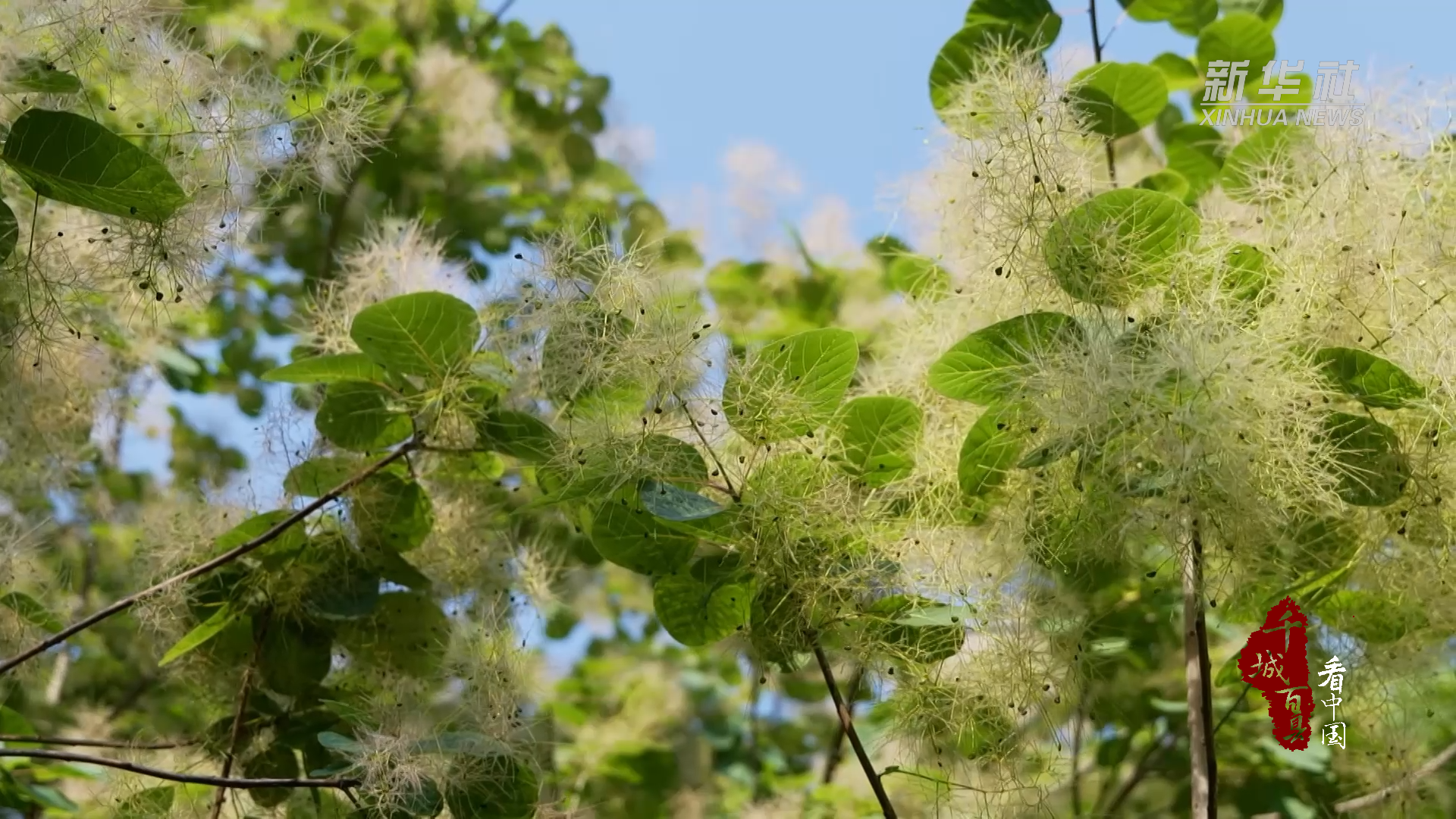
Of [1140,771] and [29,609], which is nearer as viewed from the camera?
[29,609]

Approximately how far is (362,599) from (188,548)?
11.6 inches

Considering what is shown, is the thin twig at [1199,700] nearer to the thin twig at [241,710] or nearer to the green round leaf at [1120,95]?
the green round leaf at [1120,95]

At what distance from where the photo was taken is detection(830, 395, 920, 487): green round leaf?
149cm

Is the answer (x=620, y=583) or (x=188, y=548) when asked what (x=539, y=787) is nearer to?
(x=188, y=548)

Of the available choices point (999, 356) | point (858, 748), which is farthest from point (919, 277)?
point (858, 748)

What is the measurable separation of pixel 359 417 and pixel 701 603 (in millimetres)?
554

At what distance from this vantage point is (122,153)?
3.91 feet

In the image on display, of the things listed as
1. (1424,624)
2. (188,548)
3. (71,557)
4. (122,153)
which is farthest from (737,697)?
(122,153)

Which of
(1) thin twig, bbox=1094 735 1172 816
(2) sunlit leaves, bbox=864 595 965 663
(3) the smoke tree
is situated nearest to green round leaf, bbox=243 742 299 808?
(3) the smoke tree

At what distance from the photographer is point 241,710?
1650 mm

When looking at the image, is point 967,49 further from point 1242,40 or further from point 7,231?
point 7,231

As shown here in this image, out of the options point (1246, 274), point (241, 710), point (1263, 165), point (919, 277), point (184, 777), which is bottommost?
point (184, 777)

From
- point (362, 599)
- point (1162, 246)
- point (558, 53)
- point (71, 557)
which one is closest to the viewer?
point (1162, 246)

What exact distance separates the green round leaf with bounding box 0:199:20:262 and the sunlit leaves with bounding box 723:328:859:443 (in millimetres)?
769
